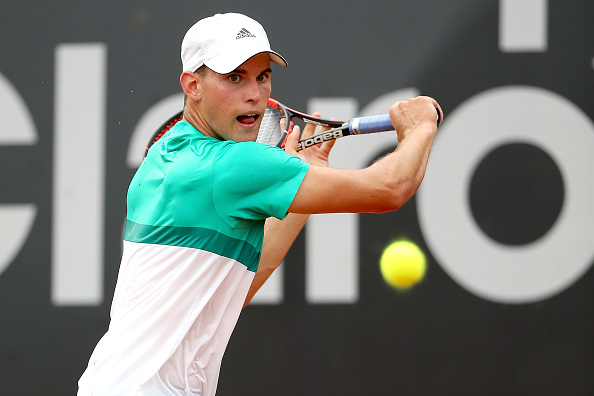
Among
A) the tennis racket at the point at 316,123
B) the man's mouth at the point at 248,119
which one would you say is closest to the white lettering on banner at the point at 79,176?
the tennis racket at the point at 316,123

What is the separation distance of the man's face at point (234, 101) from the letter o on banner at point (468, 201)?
1.50m

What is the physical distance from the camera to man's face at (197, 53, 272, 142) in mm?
1994

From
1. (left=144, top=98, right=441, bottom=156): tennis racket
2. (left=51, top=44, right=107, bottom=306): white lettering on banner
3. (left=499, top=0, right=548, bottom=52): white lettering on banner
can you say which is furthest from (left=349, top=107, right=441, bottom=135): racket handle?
(left=51, top=44, right=107, bottom=306): white lettering on banner

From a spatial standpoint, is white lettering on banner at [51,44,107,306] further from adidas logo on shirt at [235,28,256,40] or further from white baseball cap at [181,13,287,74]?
adidas logo on shirt at [235,28,256,40]

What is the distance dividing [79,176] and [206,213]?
70.5 inches

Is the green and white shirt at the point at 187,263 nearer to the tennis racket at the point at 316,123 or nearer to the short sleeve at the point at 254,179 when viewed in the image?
the short sleeve at the point at 254,179

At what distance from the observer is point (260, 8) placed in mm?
3438

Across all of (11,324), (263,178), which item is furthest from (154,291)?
(11,324)

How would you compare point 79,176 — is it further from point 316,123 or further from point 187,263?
point 187,263

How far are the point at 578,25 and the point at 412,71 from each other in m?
0.76

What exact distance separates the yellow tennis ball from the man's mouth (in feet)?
4.88

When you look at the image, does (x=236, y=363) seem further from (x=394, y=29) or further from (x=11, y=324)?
(x=394, y=29)

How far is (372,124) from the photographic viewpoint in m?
2.27

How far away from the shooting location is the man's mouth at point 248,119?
6.64ft
